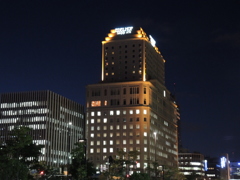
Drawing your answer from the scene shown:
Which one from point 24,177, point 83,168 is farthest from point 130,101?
point 24,177

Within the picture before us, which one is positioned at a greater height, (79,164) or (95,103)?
(95,103)

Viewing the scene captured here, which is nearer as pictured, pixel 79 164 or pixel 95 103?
pixel 79 164

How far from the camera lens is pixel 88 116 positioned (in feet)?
654

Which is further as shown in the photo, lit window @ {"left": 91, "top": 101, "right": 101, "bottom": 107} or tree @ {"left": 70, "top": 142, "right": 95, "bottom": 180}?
lit window @ {"left": 91, "top": 101, "right": 101, "bottom": 107}

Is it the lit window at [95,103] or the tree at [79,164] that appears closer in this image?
the tree at [79,164]

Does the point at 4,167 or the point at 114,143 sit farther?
the point at 114,143

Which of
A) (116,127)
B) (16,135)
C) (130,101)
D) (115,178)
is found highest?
(130,101)

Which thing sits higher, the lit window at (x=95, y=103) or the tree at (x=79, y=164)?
the lit window at (x=95, y=103)

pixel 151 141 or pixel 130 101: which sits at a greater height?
pixel 130 101

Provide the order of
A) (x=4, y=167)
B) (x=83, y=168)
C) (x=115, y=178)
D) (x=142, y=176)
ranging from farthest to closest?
(x=115, y=178)
(x=142, y=176)
(x=83, y=168)
(x=4, y=167)

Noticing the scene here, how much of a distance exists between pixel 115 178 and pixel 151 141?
88.4 metres

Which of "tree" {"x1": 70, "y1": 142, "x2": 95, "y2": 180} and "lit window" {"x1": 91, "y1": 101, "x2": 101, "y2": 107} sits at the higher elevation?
"lit window" {"x1": 91, "y1": 101, "x2": 101, "y2": 107}

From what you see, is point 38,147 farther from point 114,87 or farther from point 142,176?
point 114,87

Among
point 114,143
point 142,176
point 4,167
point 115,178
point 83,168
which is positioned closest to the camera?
point 4,167
